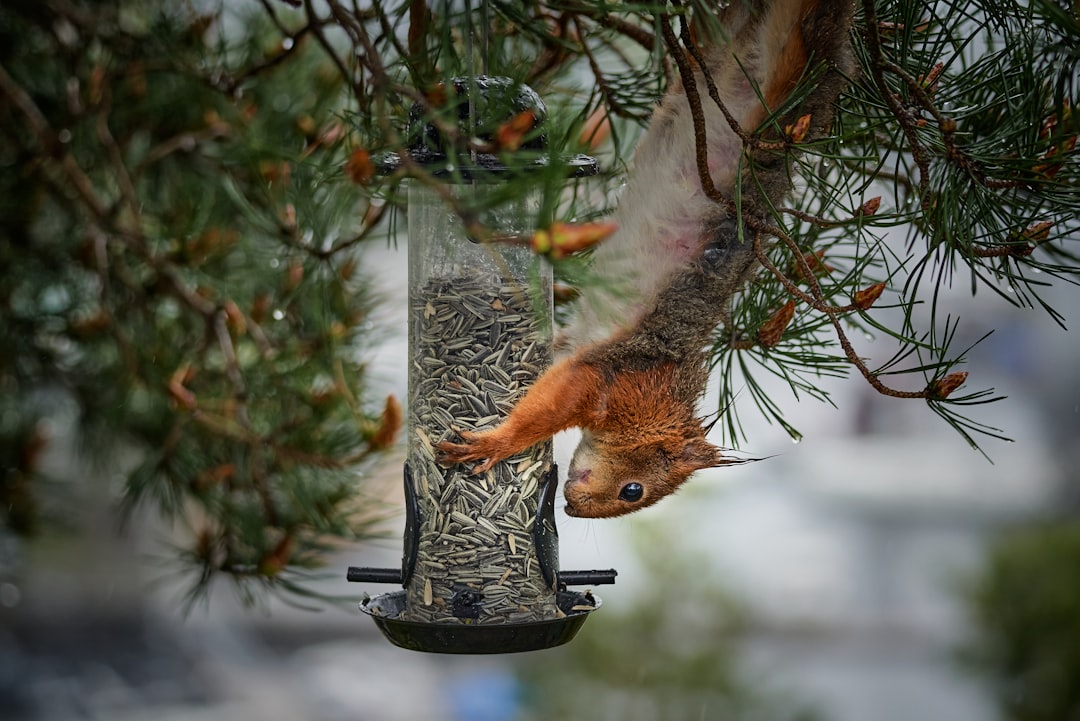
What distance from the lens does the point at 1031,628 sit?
3592 mm

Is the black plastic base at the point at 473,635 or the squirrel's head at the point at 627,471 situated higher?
the squirrel's head at the point at 627,471

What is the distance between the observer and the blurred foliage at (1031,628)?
3.48 meters

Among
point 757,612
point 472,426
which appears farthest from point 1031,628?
point 472,426

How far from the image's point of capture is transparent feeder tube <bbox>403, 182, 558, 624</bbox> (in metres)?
1.37

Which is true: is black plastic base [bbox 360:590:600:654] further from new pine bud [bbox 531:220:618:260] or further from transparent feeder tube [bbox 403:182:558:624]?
new pine bud [bbox 531:220:618:260]

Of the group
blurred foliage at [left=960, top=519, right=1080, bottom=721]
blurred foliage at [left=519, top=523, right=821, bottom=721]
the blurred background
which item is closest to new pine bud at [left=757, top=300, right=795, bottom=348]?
the blurred background

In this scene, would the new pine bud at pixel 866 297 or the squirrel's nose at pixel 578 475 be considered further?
the squirrel's nose at pixel 578 475

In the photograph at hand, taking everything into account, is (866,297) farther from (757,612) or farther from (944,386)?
(757,612)

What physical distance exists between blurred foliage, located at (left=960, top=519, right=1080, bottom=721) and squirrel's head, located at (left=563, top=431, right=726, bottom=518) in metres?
2.60

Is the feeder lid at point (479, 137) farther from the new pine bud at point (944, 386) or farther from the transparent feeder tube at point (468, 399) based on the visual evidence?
the new pine bud at point (944, 386)

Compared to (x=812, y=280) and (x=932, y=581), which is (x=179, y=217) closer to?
(x=812, y=280)

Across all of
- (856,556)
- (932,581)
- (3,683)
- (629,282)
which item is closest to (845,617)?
(856,556)

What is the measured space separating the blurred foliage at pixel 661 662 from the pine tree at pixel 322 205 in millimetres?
2015

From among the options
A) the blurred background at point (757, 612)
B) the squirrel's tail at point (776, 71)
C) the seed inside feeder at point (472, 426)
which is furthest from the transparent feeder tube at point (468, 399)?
the blurred background at point (757, 612)
